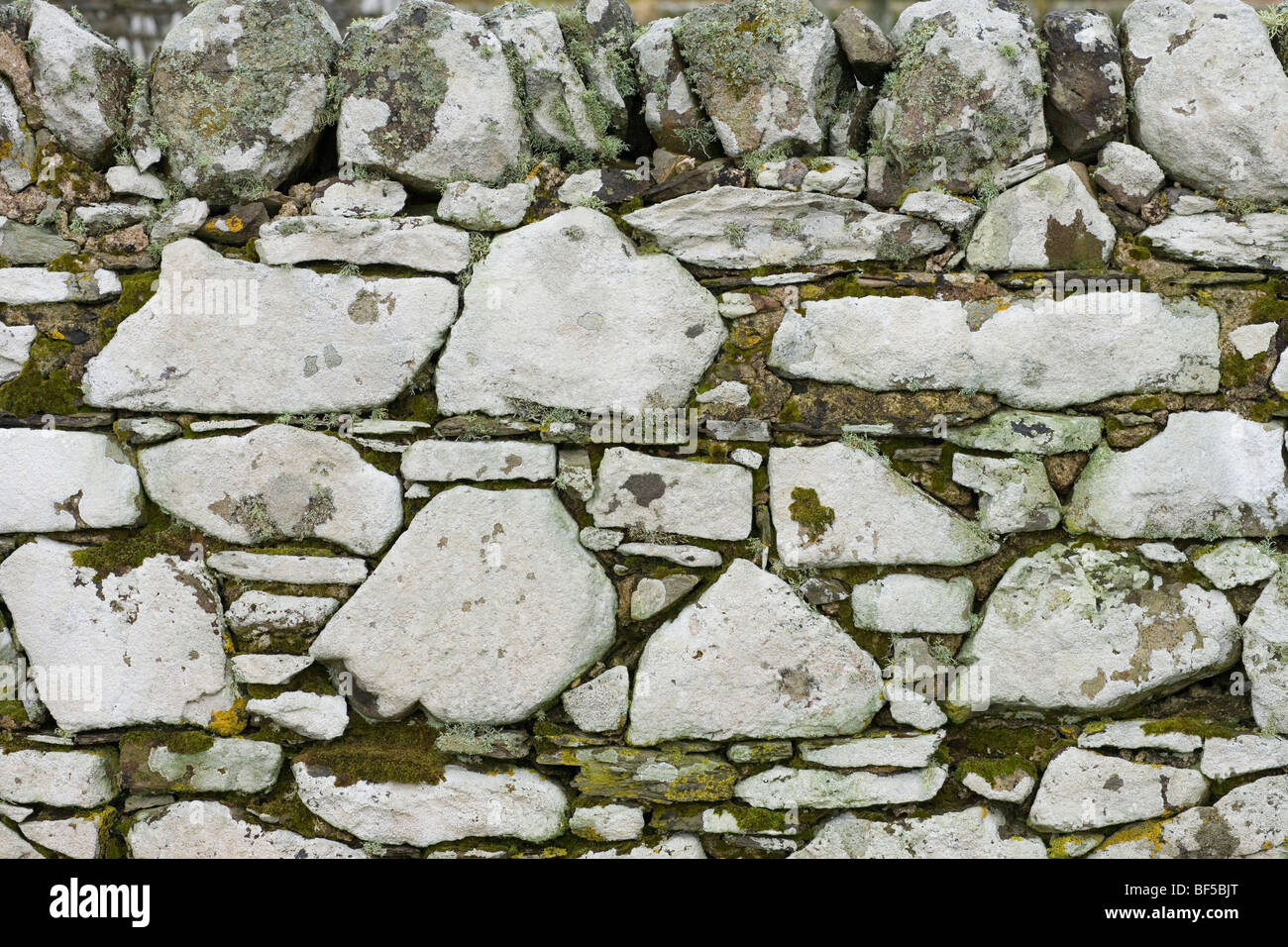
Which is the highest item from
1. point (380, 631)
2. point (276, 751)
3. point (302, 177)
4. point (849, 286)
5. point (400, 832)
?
point (302, 177)

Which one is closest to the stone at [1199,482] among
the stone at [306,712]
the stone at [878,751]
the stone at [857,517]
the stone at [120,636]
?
the stone at [857,517]

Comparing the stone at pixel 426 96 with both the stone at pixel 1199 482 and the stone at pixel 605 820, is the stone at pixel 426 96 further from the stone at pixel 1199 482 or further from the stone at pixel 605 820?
the stone at pixel 1199 482

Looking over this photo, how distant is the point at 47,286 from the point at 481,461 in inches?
56.4

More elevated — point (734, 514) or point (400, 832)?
point (734, 514)

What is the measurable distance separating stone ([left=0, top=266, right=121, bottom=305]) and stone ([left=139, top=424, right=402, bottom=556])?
0.53 meters

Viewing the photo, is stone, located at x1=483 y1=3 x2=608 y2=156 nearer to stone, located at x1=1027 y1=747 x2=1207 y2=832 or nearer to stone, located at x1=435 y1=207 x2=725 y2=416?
stone, located at x1=435 y1=207 x2=725 y2=416

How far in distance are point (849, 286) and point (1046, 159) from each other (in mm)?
717

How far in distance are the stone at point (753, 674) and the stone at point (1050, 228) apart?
48.1 inches

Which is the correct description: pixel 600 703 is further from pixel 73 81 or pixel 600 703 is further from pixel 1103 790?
pixel 73 81

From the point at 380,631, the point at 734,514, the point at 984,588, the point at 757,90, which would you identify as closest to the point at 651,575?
the point at 734,514

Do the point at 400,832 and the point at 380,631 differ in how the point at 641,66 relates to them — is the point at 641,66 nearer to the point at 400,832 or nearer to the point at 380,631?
the point at 380,631

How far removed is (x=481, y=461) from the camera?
8.71 ft

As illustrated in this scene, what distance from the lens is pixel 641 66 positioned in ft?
8.95

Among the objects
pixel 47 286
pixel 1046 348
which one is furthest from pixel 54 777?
pixel 1046 348
